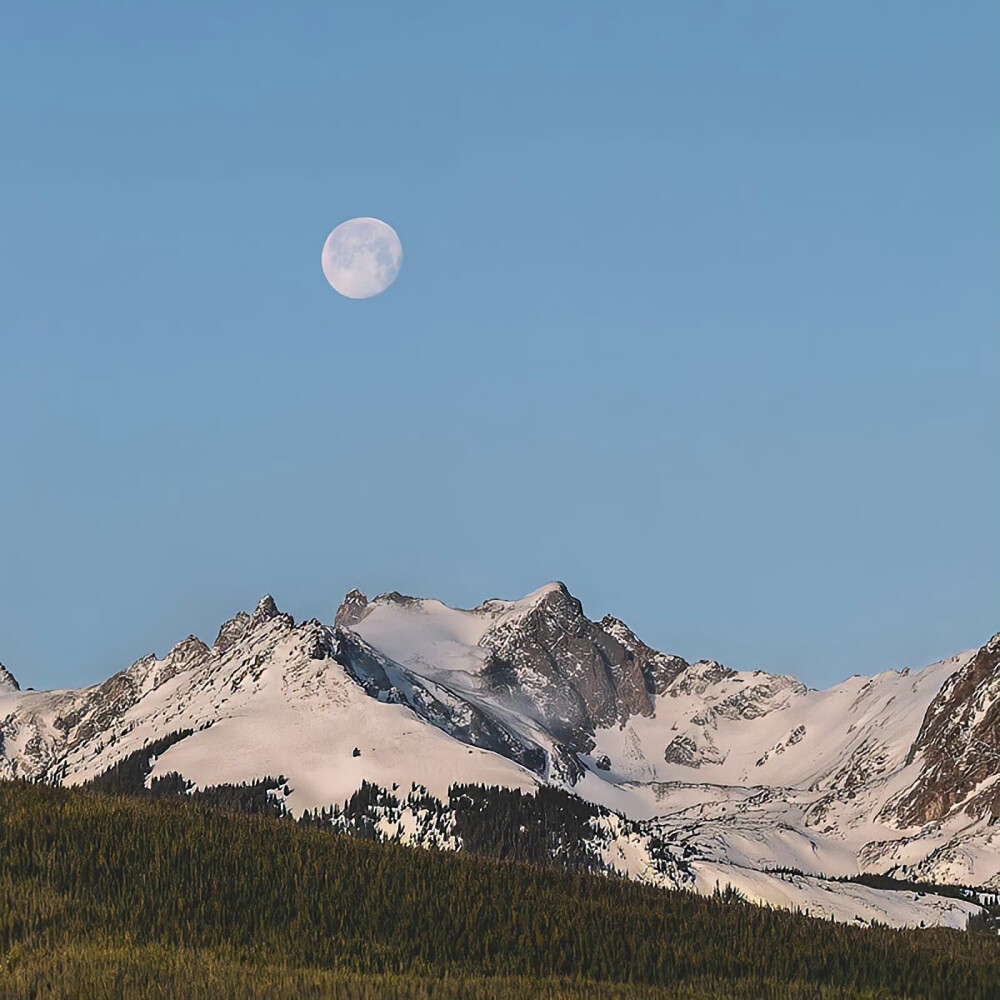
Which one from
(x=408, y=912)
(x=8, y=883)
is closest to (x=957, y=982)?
(x=408, y=912)

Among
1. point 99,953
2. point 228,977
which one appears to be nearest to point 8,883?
point 99,953

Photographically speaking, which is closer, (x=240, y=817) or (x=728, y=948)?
(x=728, y=948)

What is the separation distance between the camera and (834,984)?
91.4 ft

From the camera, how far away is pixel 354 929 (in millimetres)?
28562

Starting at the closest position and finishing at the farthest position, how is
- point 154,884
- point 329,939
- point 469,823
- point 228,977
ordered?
point 228,977, point 329,939, point 154,884, point 469,823

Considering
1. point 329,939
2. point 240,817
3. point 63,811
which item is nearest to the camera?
point 329,939

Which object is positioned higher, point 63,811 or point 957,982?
point 63,811

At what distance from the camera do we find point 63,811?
33344 millimetres

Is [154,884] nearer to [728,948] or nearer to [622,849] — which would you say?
[728,948]

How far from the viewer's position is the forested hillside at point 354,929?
896 inches

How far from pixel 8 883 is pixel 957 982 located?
1843 cm

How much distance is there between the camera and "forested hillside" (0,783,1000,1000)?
22.8 m

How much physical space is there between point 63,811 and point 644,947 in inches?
545

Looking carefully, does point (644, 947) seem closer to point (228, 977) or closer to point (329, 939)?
point (329, 939)
